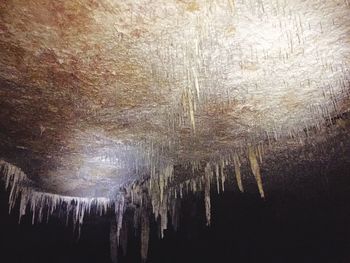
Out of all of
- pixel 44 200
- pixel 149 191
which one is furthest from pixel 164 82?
pixel 44 200

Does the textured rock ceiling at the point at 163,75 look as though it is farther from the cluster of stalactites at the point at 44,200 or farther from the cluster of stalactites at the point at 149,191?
the cluster of stalactites at the point at 44,200

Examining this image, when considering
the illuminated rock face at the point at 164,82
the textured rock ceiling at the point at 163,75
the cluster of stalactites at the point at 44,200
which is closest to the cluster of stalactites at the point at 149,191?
the cluster of stalactites at the point at 44,200

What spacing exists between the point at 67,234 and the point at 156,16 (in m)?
12.8

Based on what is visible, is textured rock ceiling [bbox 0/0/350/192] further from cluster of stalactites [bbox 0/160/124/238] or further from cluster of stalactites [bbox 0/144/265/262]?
cluster of stalactites [bbox 0/160/124/238]

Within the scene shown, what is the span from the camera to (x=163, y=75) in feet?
14.6

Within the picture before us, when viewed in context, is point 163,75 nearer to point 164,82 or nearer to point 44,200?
point 164,82

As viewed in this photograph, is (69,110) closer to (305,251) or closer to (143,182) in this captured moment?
(143,182)

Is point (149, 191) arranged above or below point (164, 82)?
below

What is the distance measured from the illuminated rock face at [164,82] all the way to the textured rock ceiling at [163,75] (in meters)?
0.02

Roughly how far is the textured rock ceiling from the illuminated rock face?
16mm

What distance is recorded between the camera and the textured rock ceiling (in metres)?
3.56

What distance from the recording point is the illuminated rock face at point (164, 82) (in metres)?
3.58

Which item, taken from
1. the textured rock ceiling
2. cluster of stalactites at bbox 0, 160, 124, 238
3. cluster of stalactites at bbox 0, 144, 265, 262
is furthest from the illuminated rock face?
cluster of stalactites at bbox 0, 160, 124, 238

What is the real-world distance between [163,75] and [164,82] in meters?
0.16
